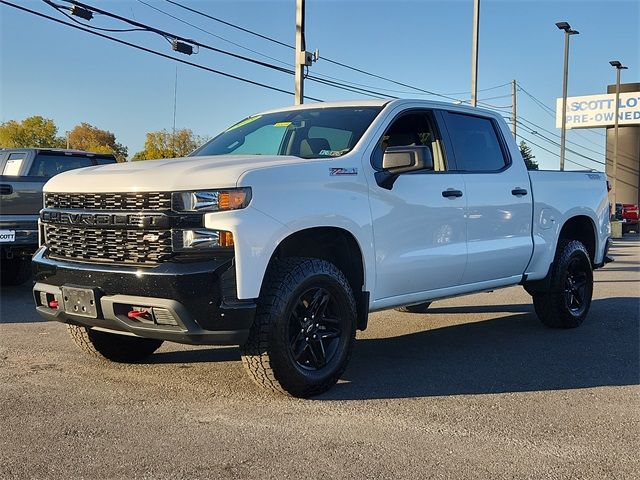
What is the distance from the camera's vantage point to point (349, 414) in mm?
4191

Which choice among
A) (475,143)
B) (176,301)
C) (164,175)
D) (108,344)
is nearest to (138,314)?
(176,301)

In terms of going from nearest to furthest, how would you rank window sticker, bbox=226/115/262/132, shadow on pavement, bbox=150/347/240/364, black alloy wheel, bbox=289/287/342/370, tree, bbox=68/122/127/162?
black alloy wheel, bbox=289/287/342/370 < shadow on pavement, bbox=150/347/240/364 < window sticker, bbox=226/115/262/132 < tree, bbox=68/122/127/162

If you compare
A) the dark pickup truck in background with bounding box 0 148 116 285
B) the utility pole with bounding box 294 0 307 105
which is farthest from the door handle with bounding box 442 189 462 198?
the utility pole with bounding box 294 0 307 105

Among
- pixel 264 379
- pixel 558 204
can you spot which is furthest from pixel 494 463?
pixel 558 204

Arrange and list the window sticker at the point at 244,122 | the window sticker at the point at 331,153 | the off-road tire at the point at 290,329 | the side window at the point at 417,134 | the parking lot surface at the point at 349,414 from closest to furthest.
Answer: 1. the parking lot surface at the point at 349,414
2. the off-road tire at the point at 290,329
3. the window sticker at the point at 331,153
4. the side window at the point at 417,134
5. the window sticker at the point at 244,122

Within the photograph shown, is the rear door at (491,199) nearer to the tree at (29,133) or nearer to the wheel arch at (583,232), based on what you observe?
the wheel arch at (583,232)

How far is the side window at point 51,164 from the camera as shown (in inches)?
391

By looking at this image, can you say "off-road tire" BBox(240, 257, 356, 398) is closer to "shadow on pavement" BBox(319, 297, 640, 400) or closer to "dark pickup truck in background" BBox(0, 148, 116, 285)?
"shadow on pavement" BBox(319, 297, 640, 400)

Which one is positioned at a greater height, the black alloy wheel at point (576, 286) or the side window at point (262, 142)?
the side window at point (262, 142)

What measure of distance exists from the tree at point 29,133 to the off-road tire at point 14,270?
225 feet

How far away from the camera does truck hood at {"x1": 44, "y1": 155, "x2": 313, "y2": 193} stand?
4.12 meters

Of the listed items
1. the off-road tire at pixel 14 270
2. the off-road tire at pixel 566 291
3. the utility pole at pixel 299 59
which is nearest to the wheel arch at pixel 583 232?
the off-road tire at pixel 566 291

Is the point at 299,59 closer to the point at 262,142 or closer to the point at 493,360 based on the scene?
the point at 262,142

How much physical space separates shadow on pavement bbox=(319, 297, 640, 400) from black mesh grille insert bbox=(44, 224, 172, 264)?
1433 mm
